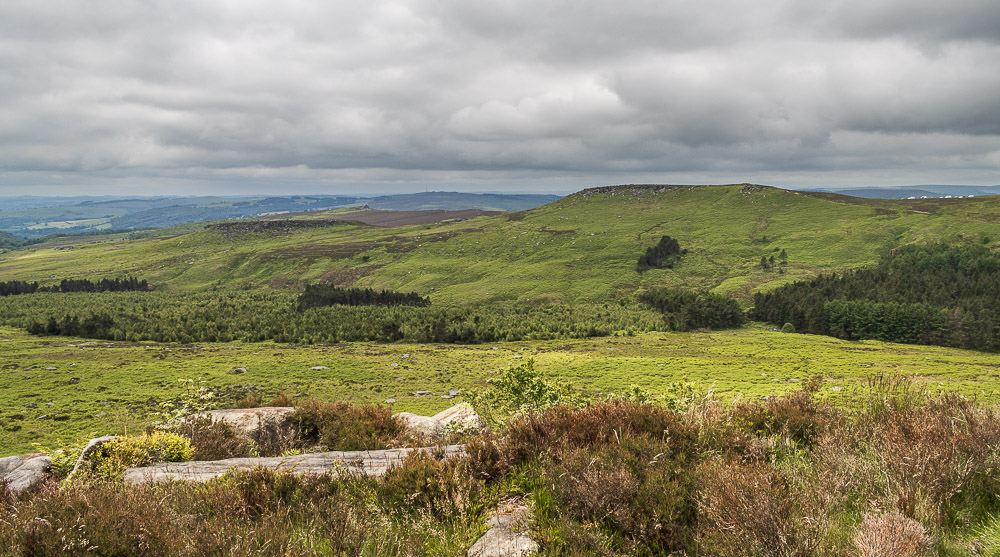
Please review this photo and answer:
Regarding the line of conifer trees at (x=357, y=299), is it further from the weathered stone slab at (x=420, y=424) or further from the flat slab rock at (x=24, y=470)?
the flat slab rock at (x=24, y=470)

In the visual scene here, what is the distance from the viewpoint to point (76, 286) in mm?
144000

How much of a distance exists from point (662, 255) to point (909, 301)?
7053cm

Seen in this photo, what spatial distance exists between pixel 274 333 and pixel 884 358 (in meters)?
93.2

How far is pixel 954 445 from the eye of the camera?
6.94m

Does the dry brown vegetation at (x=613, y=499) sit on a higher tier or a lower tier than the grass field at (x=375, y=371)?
higher

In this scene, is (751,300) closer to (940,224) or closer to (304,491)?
(940,224)

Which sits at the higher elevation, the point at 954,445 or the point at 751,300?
the point at 954,445

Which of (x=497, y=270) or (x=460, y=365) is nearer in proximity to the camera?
(x=460, y=365)

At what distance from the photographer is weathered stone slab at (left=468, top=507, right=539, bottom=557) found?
5.66 m

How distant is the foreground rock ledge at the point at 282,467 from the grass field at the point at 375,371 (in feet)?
61.9

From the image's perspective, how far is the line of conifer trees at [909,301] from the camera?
78250 mm

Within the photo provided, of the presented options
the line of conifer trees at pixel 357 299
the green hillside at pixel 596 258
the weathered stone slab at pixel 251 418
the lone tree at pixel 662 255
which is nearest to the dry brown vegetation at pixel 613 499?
the weathered stone slab at pixel 251 418

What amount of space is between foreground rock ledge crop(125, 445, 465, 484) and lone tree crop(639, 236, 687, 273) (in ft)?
476

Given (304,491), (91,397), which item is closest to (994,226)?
(304,491)
